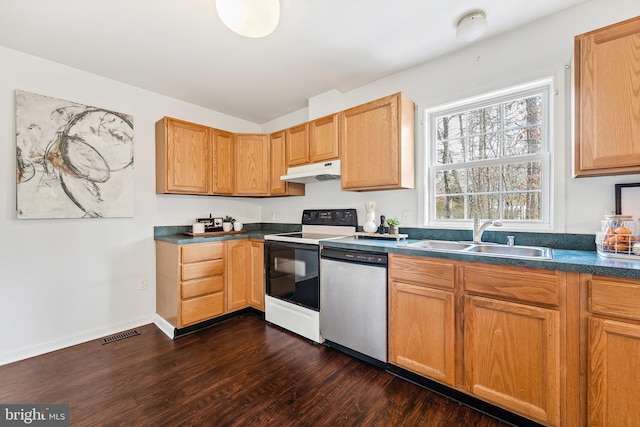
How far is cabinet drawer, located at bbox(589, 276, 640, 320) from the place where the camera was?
46.0 inches

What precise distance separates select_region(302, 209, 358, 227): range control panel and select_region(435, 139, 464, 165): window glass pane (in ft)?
3.19

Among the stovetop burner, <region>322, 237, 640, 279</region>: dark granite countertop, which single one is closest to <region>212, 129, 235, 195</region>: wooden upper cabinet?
the stovetop burner

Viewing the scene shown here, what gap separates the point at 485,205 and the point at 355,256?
3.82 feet

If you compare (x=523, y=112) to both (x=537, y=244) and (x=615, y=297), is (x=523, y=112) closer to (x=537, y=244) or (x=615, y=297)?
(x=537, y=244)

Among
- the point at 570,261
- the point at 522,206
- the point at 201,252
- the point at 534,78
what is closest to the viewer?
the point at 570,261

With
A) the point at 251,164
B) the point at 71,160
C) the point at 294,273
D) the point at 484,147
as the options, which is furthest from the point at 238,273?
the point at 484,147

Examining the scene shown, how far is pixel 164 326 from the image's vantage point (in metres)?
2.72

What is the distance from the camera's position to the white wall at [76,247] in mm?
2162

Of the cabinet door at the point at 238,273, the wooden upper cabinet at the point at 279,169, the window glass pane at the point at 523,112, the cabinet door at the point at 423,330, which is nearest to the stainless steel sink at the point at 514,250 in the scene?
the cabinet door at the point at 423,330

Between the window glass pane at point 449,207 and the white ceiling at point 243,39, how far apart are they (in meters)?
1.25

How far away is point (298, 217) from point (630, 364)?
2945mm

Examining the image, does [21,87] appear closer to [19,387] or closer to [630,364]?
[19,387]

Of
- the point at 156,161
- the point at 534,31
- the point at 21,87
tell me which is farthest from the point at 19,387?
the point at 534,31

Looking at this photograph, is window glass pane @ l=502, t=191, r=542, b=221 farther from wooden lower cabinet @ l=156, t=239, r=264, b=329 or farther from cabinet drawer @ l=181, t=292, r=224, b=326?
cabinet drawer @ l=181, t=292, r=224, b=326
